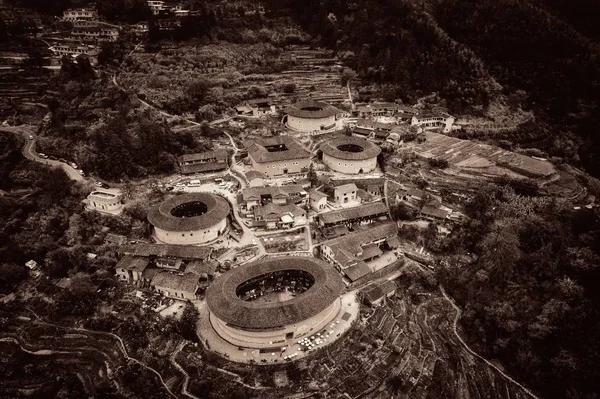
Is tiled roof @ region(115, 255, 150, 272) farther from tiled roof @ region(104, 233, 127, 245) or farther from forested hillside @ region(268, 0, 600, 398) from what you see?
forested hillside @ region(268, 0, 600, 398)

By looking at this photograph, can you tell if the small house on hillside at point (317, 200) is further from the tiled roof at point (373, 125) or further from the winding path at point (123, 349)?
the winding path at point (123, 349)

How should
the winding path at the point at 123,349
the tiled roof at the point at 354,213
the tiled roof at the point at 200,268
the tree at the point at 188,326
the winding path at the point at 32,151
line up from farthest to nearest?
the winding path at the point at 32,151
the tiled roof at the point at 354,213
the tiled roof at the point at 200,268
the tree at the point at 188,326
the winding path at the point at 123,349

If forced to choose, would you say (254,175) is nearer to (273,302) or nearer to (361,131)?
(361,131)

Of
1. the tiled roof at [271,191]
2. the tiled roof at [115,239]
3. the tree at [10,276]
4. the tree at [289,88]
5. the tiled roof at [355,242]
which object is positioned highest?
the tree at [289,88]

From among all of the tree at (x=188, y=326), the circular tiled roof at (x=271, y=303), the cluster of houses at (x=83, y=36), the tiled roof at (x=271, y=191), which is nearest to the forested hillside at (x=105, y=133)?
the cluster of houses at (x=83, y=36)

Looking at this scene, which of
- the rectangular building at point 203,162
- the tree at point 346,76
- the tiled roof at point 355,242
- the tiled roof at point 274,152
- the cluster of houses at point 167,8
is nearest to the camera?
the tiled roof at point 355,242

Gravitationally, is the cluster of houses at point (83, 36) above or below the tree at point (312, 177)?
above

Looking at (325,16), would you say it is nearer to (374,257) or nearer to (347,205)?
(347,205)

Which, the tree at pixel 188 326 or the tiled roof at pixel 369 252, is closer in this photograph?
the tree at pixel 188 326
